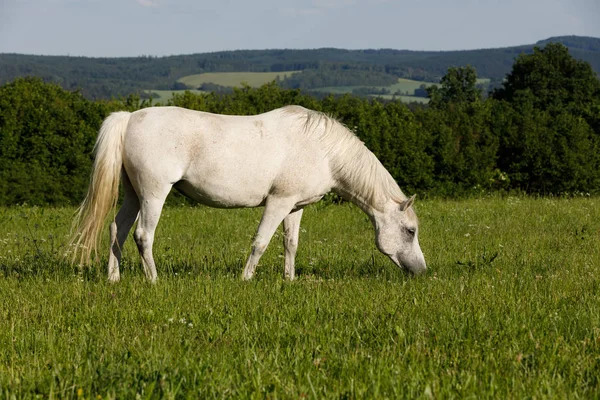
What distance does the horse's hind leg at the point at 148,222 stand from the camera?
735 cm

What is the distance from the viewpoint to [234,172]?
7492 mm

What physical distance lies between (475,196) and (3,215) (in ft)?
39.0

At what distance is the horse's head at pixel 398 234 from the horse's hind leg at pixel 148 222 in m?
2.47

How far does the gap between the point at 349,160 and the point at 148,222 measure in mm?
2274

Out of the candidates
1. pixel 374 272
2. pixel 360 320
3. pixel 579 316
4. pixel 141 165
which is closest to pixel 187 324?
pixel 360 320

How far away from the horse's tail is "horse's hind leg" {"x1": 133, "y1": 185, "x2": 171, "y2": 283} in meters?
0.40

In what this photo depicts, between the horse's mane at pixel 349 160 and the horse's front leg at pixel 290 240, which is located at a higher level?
the horse's mane at pixel 349 160

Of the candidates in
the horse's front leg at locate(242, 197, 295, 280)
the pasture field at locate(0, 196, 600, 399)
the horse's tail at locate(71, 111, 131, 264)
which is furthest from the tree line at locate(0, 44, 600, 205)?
the horse's front leg at locate(242, 197, 295, 280)

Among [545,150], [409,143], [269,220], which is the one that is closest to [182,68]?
[409,143]

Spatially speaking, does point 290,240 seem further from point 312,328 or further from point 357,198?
point 312,328

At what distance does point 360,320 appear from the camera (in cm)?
551

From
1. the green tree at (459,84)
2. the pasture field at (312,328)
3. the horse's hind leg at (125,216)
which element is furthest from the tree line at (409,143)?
the green tree at (459,84)

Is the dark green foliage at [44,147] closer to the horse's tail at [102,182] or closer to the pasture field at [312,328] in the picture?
the pasture field at [312,328]

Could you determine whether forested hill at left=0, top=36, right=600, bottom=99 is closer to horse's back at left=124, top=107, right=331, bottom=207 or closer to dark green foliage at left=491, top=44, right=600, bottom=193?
dark green foliage at left=491, top=44, right=600, bottom=193
